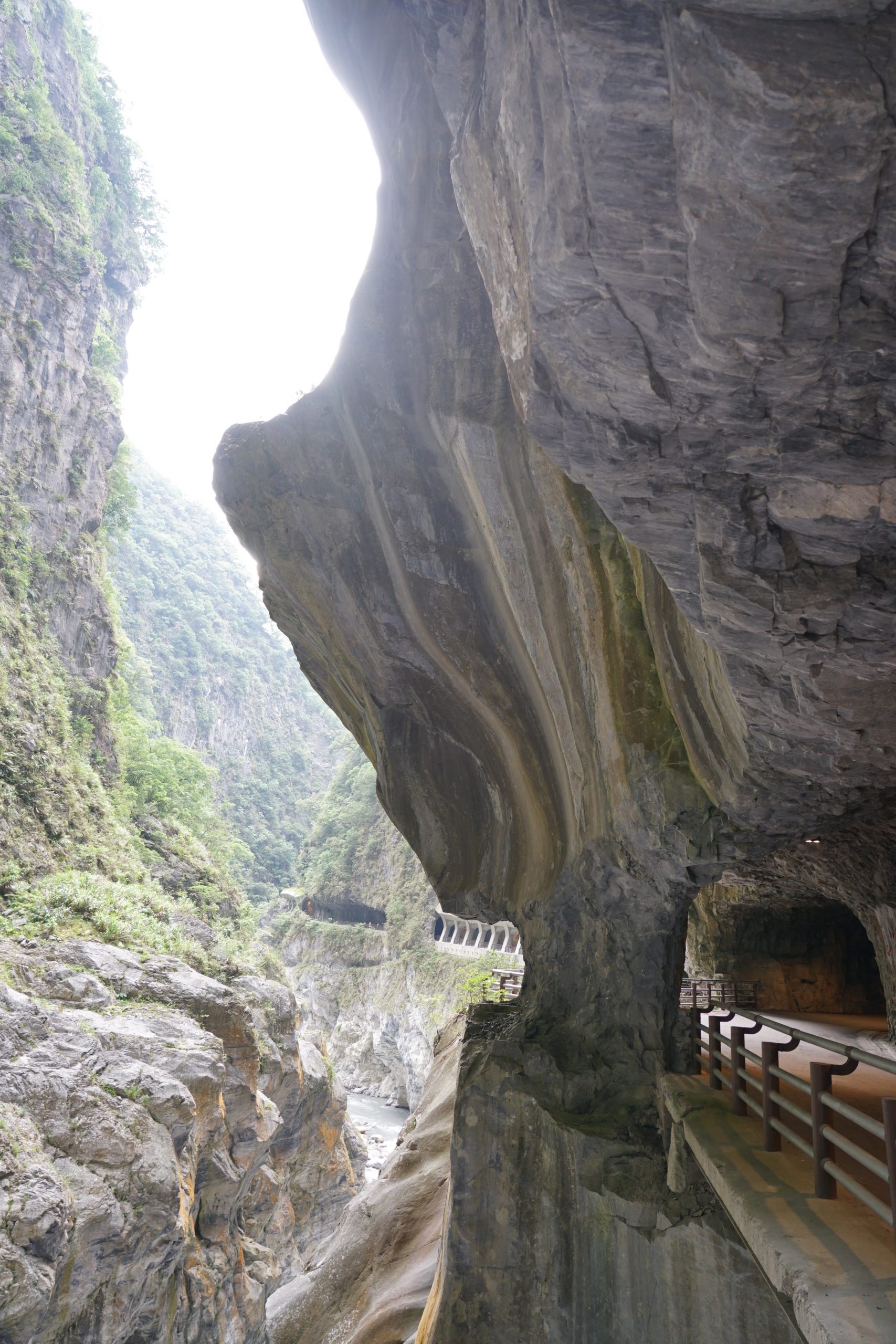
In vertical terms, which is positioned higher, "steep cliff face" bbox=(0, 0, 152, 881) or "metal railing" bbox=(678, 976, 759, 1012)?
"steep cliff face" bbox=(0, 0, 152, 881)

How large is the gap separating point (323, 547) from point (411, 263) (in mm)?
2684

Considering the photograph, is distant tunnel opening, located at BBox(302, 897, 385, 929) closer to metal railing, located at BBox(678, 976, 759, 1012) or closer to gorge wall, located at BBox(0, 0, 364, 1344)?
gorge wall, located at BBox(0, 0, 364, 1344)

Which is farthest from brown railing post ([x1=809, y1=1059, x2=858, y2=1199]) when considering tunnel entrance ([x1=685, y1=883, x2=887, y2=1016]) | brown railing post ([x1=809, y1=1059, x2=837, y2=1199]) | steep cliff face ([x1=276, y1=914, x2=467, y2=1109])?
steep cliff face ([x1=276, y1=914, x2=467, y2=1109])

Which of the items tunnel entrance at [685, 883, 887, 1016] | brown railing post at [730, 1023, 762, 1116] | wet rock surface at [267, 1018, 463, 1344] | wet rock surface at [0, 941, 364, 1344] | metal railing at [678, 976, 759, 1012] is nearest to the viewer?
brown railing post at [730, 1023, 762, 1116]

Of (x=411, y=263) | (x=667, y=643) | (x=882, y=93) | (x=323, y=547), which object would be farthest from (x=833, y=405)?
(x=323, y=547)

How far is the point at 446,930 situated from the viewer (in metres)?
37.6

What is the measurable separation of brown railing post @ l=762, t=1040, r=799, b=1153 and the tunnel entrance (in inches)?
509

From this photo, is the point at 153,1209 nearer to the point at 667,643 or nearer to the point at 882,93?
the point at 667,643

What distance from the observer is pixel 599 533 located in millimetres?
5652

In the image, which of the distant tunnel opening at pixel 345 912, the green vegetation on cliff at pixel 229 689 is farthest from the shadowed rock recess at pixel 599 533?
the green vegetation on cliff at pixel 229 689

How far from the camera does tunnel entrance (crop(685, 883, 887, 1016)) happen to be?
17.1m

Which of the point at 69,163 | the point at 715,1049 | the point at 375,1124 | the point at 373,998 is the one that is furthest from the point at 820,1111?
the point at 373,998

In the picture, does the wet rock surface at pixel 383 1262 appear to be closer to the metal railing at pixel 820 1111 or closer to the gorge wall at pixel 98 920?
the gorge wall at pixel 98 920

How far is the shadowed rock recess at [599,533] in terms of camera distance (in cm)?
210
